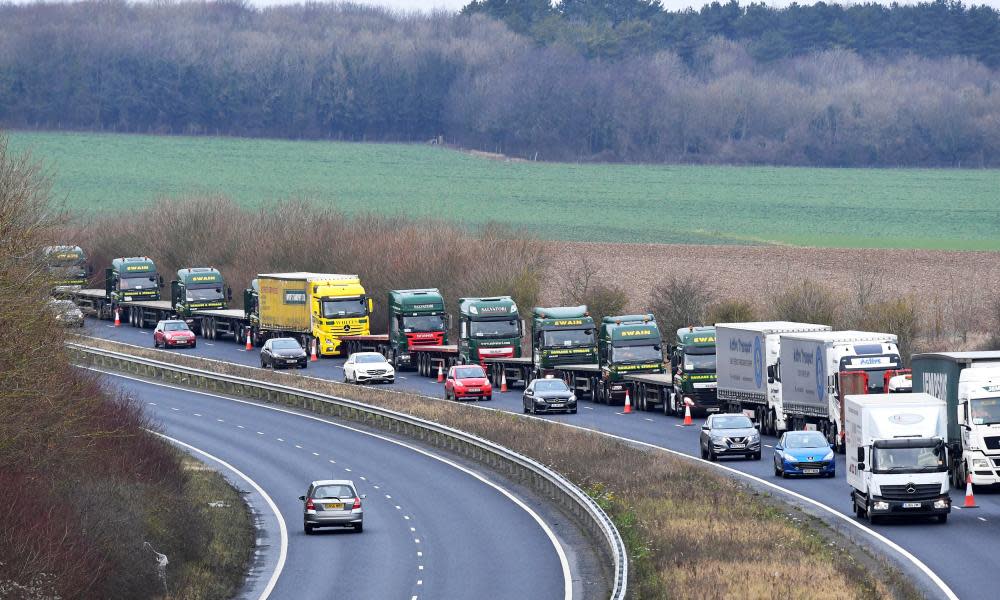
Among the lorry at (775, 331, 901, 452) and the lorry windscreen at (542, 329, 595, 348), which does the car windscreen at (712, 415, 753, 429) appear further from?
the lorry windscreen at (542, 329, 595, 348)

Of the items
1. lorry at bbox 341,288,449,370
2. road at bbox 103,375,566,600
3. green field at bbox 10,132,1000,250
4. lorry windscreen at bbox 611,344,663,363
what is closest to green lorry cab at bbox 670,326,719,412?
lorry windscreen at bbox 611,344,663,363

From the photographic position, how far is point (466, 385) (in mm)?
65750

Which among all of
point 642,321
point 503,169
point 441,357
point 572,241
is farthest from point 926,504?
point 503,169

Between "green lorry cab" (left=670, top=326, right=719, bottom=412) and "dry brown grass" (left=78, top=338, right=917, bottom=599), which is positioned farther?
"green lorry cab" (left=670, top=326, right=719, bottom=412)

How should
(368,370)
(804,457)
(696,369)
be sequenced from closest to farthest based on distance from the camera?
(804,457) < (696,369) < (368,370)

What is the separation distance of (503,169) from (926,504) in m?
161

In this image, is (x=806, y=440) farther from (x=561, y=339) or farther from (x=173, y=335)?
(x=173, y=335)

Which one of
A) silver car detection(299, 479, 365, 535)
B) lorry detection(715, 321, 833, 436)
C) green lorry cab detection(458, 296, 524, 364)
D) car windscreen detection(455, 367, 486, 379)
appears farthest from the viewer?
green lorry cab detection(458, 296, 524, 364)

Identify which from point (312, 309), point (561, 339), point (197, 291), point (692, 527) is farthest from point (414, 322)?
point (692, 527)

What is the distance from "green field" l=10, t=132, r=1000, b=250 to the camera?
136 metres

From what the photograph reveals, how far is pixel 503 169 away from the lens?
197 meters

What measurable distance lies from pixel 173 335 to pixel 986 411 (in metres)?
53.2

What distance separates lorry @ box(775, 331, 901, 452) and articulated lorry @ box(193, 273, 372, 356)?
3128 centimetres

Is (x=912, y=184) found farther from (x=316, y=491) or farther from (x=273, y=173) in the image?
(x=316, y=491)
